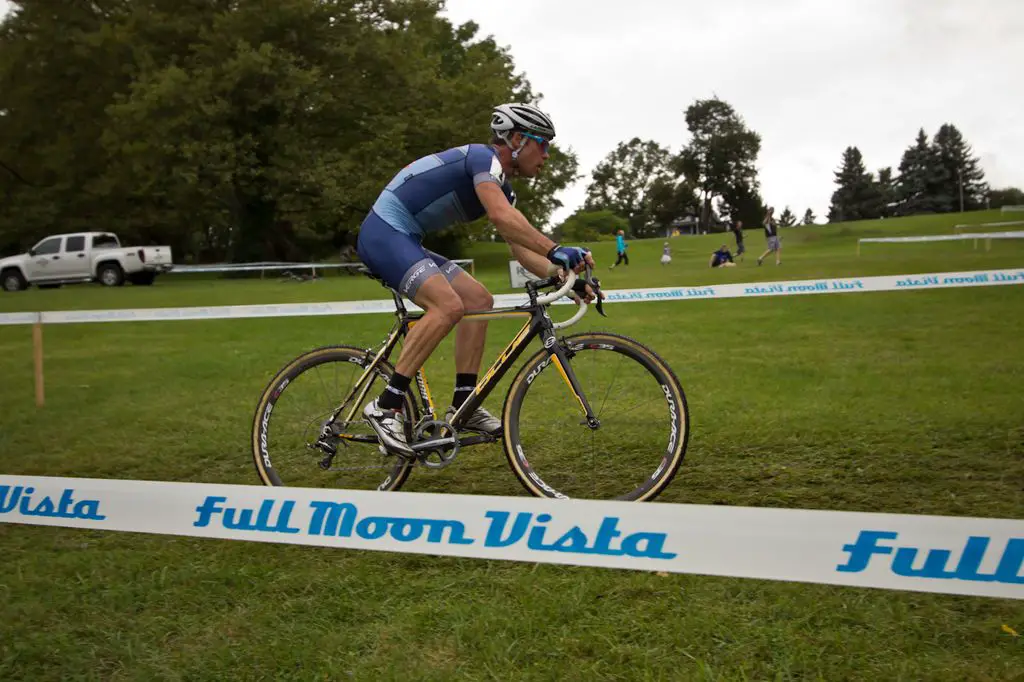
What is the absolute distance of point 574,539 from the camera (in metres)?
2.77

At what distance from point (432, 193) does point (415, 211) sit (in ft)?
0.47

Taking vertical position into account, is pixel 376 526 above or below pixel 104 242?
above

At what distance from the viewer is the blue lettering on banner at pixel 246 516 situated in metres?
3.12

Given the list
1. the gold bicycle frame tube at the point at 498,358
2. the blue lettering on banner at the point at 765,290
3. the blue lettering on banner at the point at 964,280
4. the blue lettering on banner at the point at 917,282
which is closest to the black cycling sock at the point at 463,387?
the gold bicycle frame tube at the point at 498,358

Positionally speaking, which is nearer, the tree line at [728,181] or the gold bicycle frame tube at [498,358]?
the gold bicycle frame tube at [498,358]

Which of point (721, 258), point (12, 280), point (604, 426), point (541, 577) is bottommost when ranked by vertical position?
point (12, 280)

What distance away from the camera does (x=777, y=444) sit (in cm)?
615

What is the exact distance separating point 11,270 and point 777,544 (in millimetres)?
39925

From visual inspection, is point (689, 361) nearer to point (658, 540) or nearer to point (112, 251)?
point (658, 540)

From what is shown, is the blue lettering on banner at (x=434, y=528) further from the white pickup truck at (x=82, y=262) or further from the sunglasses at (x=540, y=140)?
the white pickup truck at (x=82, y=262)

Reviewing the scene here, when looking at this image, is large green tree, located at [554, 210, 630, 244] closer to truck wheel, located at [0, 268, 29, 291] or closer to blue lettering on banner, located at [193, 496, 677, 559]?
truck wheel, located at [0, 268, 29, 291]

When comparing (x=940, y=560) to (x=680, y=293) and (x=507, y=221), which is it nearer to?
(x=507, y=221)

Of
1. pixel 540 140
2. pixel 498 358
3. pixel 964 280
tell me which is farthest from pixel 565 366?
pixel 964 280

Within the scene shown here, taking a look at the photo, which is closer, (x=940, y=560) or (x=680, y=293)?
(x=940, y=560)
